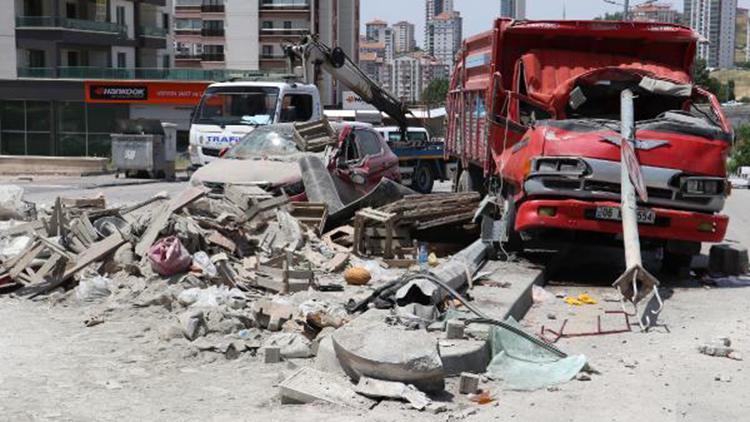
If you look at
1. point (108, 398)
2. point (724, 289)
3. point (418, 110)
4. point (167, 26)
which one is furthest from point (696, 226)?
point (167, 26)

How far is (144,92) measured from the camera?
48688mm

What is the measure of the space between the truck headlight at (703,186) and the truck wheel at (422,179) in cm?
1643

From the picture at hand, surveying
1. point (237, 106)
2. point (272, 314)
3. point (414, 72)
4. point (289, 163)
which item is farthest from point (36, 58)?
point (414, 72)

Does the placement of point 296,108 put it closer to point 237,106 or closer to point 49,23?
point 237,106

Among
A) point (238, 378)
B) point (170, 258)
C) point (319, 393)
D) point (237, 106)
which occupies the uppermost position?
point (237, 106)

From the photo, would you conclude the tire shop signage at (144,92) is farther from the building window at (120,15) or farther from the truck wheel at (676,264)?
the truck wheel at (676,264)

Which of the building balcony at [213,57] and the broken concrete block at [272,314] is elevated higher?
the building balcony at [213,57]

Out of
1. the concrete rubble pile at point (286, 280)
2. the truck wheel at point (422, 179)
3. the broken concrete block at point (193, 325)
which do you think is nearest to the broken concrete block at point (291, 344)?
the concrete rubble pile at point (286, 280)

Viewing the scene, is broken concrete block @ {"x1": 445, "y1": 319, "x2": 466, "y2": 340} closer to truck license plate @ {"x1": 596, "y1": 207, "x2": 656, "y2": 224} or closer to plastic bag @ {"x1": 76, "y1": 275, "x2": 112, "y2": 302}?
truck license plate @ {"x1": 596, "y1": 207, "x2": 656, "y2": 224}

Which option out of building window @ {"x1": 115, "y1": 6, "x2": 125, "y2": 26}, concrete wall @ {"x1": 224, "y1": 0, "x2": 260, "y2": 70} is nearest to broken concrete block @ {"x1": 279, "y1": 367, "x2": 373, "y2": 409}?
building window @ {"x1": 115, "y1": 6, "x2": 125, "y2": 26}

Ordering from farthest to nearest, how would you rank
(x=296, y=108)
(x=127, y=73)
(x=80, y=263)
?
1. (x=127, y=73)
2. (x=296, y=108)
3. (x=80, y=263)

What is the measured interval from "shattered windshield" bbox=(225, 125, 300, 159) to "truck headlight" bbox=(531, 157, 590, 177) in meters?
5.60

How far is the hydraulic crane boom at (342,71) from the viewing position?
25547 mm

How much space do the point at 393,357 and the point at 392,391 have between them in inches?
8.5
